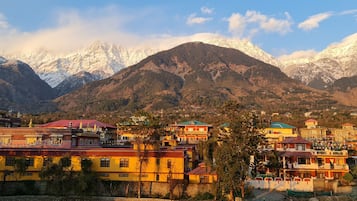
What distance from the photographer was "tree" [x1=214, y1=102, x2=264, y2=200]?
120 feet

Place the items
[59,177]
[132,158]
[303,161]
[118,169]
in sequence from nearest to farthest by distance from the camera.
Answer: [59,177], [118,169], [132,158], [303,161]

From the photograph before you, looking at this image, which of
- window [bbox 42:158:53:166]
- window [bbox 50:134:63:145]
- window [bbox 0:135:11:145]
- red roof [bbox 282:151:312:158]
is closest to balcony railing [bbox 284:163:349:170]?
red roof [bbox 282:151:312:158]

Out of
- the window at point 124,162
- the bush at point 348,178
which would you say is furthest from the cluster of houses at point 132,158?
the bush at point 348,178

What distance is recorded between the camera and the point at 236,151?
122 feet

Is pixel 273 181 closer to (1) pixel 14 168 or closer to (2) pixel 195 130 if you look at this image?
(1) pixel 14 168

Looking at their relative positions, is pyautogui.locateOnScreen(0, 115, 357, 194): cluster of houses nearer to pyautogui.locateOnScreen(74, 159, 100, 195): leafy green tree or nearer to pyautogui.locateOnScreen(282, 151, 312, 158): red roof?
pyautogui.locateOnScreen(282, 151, 312, 158): red roof

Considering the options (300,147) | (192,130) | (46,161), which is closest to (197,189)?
(46,161)

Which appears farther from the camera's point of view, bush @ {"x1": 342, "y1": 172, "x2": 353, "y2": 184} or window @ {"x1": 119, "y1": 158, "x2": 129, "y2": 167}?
bush @ {"x1": 342, "y1": 172, "x2": 353, "y2": 184}

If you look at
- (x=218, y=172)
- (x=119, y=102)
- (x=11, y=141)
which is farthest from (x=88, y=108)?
(x=218, y=172)

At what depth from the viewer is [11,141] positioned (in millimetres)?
45219

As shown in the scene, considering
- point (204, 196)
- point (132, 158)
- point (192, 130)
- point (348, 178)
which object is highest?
point (192, 130)

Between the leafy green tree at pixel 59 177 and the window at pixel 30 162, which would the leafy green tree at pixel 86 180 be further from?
the window at pixel 30 162

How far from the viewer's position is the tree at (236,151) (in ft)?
120

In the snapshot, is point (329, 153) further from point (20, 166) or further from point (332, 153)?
point (20, 166)
